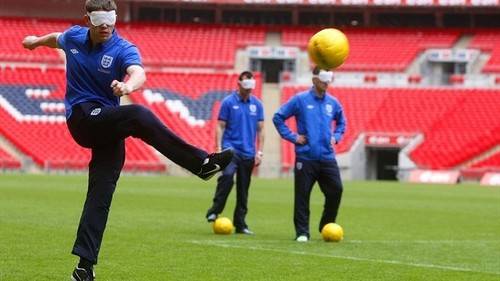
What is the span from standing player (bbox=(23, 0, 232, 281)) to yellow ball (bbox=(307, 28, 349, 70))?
253cm

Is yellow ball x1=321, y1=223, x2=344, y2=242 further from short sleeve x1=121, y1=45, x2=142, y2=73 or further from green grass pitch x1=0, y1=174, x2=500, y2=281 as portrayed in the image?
short sleeve x1=121, y1=45, x2=142, y2=73

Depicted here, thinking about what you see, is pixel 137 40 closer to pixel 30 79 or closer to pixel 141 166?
pixel 30 79

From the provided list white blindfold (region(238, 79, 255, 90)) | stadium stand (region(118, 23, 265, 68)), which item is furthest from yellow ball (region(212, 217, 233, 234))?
stadium stand (region(118, 23, 265, 68))

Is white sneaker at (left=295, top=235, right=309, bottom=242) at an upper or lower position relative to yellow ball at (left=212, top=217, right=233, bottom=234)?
upper

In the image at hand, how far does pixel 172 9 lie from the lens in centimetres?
6812

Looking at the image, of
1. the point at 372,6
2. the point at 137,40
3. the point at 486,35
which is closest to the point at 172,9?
the point at 137,40

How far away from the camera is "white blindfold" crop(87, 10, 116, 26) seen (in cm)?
967

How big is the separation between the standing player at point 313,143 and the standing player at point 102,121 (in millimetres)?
6106

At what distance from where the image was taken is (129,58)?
379 inches

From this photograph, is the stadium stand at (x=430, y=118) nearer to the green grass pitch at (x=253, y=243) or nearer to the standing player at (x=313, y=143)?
the green grass pitch at (x=253, y=243)

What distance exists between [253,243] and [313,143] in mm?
1639

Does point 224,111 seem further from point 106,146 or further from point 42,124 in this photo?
point 42,124

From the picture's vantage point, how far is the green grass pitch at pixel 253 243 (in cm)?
1148

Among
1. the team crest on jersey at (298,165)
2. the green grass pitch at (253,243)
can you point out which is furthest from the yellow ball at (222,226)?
the team crest on jersey at (298,165)
